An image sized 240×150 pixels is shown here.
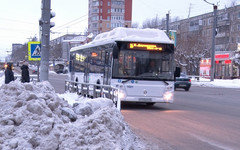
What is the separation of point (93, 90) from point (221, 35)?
6652 cm

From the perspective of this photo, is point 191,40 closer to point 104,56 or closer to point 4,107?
point 104,56

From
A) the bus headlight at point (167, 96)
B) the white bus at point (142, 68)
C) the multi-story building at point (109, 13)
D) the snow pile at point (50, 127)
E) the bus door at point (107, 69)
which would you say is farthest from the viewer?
the multi-story building at point (109, 13)

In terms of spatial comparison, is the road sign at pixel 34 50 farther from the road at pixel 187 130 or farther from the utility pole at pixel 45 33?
the road at pixel 187 130

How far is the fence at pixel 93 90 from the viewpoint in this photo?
12883mm

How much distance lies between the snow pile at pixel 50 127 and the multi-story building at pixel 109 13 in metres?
107

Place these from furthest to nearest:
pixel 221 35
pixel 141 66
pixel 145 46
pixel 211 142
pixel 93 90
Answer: pixel 221 35
pixel 93 90
pixel 145 46
pixel 141 66
pixel 211 142

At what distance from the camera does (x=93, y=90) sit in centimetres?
1716

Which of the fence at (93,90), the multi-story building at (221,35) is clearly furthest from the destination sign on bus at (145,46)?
the multi-story building at (221,35)

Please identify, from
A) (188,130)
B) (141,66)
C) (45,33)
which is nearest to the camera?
(188,130)

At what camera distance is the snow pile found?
539 centimetres

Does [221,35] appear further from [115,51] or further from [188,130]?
[188,130]

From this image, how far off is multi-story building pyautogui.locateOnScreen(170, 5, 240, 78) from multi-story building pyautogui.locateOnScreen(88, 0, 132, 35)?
21172 millimetres

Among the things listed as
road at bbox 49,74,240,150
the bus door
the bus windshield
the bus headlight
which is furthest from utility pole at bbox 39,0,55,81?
the bus headlight

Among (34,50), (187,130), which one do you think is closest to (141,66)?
(34,50)
